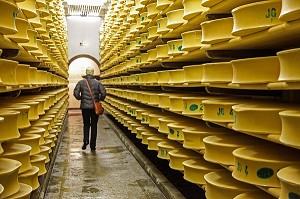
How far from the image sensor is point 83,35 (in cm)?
1470

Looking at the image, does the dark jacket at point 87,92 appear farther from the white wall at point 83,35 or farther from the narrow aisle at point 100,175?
the white wall at point 83,35

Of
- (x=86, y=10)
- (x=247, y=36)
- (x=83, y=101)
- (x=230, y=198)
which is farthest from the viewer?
(x=86, y=10)

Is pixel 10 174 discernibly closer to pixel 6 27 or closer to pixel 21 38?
pixel 6 27

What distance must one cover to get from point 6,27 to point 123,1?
16.8ft

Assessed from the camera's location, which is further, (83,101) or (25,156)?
(83,101)

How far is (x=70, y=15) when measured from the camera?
14.5 m

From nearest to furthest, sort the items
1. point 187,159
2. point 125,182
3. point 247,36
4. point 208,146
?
point 247,36 < point 208,146 < point 187,159 < point 125,182

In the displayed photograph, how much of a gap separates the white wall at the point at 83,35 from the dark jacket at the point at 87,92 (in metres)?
7.97

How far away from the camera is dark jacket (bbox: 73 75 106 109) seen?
6.61 meters

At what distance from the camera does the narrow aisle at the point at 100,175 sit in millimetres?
4133

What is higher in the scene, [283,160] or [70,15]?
[70,15]

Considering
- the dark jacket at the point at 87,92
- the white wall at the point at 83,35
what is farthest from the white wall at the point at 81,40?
the dark jacket at the point at 87,92

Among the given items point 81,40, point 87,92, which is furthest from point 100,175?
point 81,40

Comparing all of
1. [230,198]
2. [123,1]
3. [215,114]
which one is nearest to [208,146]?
[215,114]
